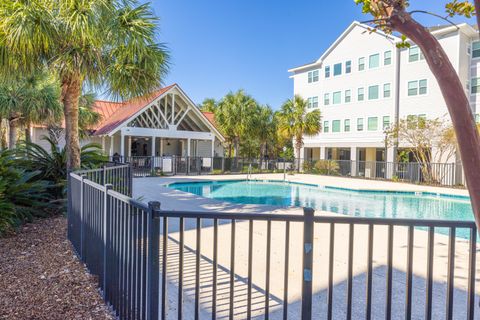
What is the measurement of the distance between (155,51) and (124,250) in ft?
22.9

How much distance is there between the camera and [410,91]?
2445cm

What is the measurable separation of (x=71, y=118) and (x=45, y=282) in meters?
5.33

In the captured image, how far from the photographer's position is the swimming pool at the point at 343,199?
12953 mm

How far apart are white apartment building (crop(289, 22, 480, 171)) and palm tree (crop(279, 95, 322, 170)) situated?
2793 mm

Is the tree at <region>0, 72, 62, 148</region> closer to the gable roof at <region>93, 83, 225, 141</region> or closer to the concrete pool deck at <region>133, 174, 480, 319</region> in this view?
the gable roof at <region>93, 83, 225, 141</region>

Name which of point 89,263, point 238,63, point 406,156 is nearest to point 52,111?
point 89,263

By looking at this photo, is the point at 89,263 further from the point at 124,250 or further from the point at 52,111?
the point at 52,111

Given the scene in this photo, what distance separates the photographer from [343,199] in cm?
1580

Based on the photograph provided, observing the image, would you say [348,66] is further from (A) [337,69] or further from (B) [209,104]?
(B) [209,104]

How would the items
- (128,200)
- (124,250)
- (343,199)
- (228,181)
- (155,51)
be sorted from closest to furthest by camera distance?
(128,200) < (124,250) < (155,51) < (343,199) < (228,181)

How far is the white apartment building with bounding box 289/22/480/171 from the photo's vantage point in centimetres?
2225

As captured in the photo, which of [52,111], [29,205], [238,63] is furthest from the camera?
[238,63]

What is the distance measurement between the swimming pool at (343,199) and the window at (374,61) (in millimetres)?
12557

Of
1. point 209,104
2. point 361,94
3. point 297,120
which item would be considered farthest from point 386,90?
point 209,104
